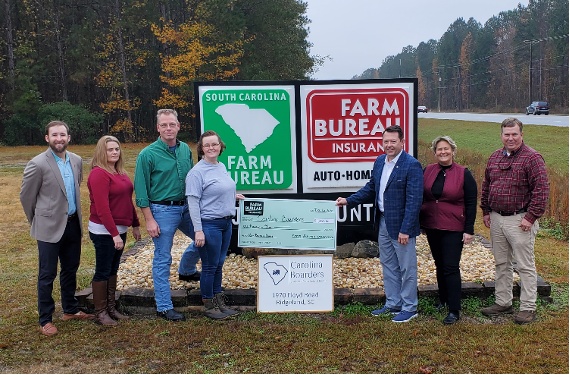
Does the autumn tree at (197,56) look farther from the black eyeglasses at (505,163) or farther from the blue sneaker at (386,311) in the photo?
the black eyeglasses at (505,163)

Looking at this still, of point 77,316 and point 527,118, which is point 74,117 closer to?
point 77,316

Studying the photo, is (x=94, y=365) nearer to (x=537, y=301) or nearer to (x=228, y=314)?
(x=228, y=314)

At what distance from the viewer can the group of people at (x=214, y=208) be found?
161 inches

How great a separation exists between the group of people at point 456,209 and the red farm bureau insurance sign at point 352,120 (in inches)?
55.7

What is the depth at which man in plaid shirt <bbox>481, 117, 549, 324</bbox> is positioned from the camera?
398cm

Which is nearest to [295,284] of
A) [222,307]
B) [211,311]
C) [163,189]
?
[222,307]

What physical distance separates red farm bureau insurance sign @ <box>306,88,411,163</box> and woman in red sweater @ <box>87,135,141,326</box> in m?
2.40

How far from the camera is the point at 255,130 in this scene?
579 centimetres

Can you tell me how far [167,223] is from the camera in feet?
14.2

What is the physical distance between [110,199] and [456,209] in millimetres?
2975

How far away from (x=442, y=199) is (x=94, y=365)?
10.2 ft

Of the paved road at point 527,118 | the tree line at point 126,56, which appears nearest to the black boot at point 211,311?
the paved road at point 527,118

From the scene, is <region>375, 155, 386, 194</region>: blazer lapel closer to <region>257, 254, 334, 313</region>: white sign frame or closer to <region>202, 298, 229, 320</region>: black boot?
<region>257, 254, 334, 313</region>: white sign frame

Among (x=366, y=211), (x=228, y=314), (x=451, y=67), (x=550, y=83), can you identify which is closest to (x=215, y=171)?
(x=228, y=314)
